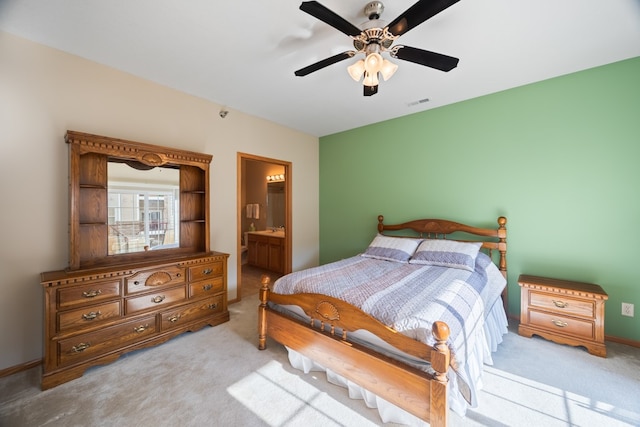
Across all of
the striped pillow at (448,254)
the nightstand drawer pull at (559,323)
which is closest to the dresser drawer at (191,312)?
the striped pillow at (448,254)

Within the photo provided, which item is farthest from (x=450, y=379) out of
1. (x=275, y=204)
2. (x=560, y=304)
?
(x=275, y=204)

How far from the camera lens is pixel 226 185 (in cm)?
355

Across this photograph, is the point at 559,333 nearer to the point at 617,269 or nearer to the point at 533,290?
the point at 533,290

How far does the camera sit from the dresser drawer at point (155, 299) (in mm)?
2285

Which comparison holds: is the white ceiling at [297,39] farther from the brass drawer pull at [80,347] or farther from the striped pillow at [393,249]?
the brass drawer pull at [80,347]

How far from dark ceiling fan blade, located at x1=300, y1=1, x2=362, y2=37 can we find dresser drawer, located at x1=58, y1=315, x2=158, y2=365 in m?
2.83

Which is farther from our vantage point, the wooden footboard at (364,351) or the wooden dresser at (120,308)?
the wooden dresser at (120,308)

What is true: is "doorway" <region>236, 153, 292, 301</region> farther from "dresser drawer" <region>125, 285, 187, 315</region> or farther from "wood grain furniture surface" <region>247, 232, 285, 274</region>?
"dresser drawer" <region>125, 285, 187, 315</region>

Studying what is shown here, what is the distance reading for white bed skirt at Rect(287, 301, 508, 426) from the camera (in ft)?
4.82

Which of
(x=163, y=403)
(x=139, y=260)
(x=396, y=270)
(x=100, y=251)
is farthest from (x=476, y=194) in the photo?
(x=100, y=251)

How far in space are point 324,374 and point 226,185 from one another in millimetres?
2670

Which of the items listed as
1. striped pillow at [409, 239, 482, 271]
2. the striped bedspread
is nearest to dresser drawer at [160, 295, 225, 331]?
the striped bedspread

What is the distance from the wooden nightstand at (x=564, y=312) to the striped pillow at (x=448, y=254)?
0.53m

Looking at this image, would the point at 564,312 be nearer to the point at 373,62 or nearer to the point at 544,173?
the point at 544,173
